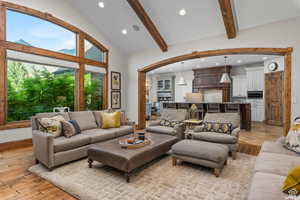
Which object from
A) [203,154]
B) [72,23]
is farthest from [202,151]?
[72,23]

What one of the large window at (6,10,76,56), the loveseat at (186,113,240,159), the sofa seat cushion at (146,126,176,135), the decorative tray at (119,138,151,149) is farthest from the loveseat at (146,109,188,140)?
the large window at (6,10,76,56)

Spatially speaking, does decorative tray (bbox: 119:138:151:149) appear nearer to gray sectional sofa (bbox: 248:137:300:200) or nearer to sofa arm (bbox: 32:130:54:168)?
sofa arm (bbox: 32:130:54:168)

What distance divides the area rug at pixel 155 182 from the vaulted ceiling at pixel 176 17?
3477 mm

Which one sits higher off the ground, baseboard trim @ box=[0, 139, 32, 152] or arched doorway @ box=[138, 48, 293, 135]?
A: arched doorway @ box=[138, 48, 293, 135]

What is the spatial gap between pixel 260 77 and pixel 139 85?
5836mm

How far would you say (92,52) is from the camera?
5.83 metres

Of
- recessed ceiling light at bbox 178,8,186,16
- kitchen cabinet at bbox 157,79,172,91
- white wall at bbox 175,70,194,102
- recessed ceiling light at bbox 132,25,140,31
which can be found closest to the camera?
recessed ceiling light at bbox 178,8,186,16

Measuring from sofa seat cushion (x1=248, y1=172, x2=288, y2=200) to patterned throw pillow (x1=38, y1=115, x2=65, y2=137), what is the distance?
10.6ft

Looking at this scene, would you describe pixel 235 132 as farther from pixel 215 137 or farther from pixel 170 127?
pixel 170 127

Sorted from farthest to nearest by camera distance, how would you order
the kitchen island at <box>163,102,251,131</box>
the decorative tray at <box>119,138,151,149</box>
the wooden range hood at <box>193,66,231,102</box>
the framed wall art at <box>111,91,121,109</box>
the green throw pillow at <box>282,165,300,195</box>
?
1. the wooden range hood at <box>193,66,231,102</box>
2. the framed wall art at <box>111,91,121,109</box>
3. the kitchen island at <box>163,102,251,131</box>
4. the decorative tray at <box>119,138,151,149</box>
5. the green throw pillow at <box>282,165,300,195</box>

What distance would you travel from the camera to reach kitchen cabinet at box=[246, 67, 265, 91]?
789cm

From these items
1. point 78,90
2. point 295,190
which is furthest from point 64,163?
point 295,190

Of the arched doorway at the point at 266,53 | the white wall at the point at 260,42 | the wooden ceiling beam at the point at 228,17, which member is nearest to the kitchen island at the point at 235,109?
the arched doorway at the point at 266,53

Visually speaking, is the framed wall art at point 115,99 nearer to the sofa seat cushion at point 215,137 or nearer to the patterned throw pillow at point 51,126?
the patterned throw pillow at point 51,126
